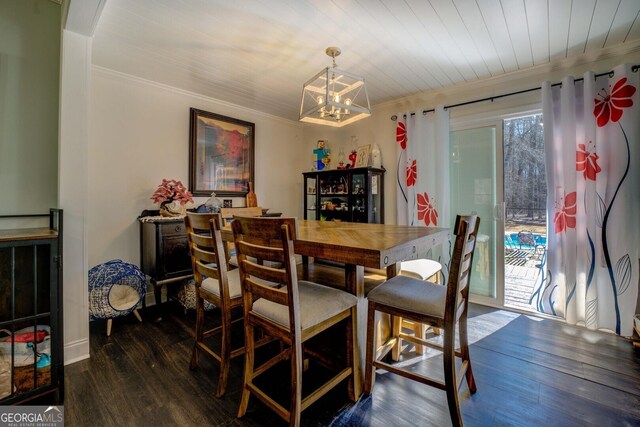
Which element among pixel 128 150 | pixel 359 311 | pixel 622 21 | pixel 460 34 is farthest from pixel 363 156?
pixel 128 150

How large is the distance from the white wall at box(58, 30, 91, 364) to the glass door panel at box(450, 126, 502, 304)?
348 centimetres

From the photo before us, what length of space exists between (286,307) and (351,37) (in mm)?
2089

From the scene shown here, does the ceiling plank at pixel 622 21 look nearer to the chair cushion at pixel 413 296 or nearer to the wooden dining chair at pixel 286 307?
the chair cushion at pixel 413 296

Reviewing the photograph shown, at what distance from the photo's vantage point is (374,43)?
2279mm

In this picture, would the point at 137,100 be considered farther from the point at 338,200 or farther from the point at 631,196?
the point at 631,196

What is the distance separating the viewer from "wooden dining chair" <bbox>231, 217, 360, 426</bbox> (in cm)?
120

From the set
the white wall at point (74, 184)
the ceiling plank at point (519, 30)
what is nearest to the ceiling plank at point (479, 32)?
the ceiling plank at point (519, 30)

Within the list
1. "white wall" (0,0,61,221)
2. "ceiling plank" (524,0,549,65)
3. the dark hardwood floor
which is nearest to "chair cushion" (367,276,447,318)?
the dark hardwood floor

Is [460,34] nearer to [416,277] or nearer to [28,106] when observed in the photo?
[416,277]

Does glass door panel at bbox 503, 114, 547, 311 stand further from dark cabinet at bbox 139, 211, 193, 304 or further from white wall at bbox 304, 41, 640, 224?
dark cabinet at bbox 139, 211, 193, 304

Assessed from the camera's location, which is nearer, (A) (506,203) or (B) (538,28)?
(B) (538,28)

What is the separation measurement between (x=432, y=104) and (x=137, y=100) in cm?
333

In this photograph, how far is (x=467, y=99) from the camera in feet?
10.2

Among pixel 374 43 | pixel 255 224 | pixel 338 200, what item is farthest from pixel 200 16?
pixel 338 200
